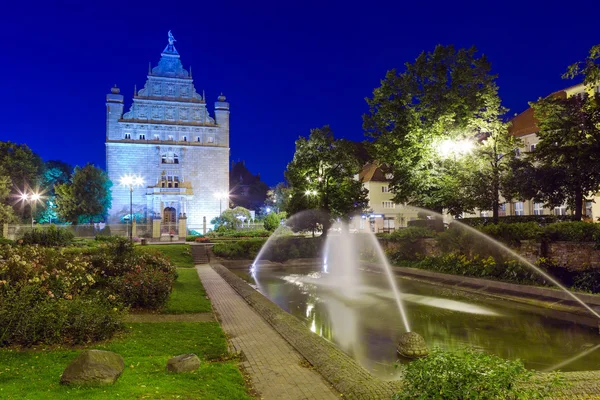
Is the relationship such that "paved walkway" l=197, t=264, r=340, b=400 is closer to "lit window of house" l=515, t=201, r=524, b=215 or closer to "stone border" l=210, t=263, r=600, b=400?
"stone border" l=210, t=263, r=600, b=400

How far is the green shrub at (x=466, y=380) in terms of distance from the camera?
3.92 meters

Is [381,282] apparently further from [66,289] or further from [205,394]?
[205,394]

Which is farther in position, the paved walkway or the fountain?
the fountain

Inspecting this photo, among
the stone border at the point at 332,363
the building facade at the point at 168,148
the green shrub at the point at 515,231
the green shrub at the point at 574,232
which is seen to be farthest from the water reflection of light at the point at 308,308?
the building facade at the point at 168,148

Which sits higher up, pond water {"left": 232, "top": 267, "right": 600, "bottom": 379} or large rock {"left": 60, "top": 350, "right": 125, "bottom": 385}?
Result: large rock {"left": 60, "top": 350, "right": 125, "bottom": 385}

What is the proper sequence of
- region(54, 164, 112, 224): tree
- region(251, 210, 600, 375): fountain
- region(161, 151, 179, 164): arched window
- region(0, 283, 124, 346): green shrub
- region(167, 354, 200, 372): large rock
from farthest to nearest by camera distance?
region(161, 151, 179, 164): arched window → region(54, 164, 112, 224): tree → region(251, 210, 600, 375): fountain → region(0, 283, 124, 346): green shrub → region(167, 354, 200, 372): large rock

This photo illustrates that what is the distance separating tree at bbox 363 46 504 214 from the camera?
25.9 meters

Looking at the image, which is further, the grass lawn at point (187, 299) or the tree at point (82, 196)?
the tree at point (82, 196)

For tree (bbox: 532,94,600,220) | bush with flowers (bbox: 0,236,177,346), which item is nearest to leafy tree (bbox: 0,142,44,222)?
bush with flowers (bbox: 0,236,177,346)

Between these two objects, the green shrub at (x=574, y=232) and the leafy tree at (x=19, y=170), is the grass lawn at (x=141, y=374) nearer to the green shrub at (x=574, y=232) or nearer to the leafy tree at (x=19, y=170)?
the green shrub at (x=574, y=232)

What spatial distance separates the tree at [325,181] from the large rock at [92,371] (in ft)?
103

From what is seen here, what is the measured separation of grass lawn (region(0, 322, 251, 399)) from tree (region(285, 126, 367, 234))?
91.5ft

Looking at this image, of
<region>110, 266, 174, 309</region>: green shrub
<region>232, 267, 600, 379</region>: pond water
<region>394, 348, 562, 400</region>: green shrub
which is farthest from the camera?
<region>110, 266, 174, 309</region>: green shrub

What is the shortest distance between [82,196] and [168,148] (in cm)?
1212
